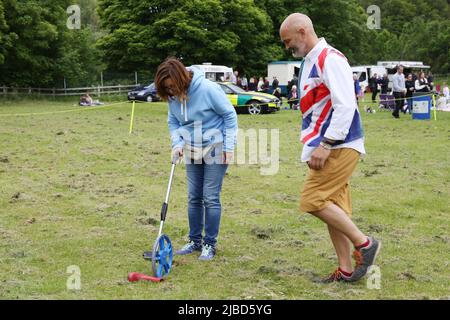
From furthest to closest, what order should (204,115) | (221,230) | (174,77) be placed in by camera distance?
(221,230), (204,115), (174,77)

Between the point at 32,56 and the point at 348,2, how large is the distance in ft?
93.5

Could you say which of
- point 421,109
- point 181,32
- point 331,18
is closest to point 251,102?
point 421,109

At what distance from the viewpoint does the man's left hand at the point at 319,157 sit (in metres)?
4.68

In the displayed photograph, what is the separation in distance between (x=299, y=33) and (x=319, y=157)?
0.95 m

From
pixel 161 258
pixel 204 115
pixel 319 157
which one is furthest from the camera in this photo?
pixel 204 115

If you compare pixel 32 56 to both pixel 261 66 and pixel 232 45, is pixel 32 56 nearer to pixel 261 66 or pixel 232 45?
pixel 232 45

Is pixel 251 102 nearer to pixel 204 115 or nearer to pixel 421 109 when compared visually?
pixel 421 109

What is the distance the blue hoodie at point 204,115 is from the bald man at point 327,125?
0.93 m

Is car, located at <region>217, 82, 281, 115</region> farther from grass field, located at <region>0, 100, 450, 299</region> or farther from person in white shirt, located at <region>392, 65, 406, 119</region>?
Result: grass field, located at <region>0, 100, 450, 299</region>

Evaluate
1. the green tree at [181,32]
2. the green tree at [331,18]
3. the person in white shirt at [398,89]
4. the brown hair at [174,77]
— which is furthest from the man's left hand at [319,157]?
the green tree at [331,18]

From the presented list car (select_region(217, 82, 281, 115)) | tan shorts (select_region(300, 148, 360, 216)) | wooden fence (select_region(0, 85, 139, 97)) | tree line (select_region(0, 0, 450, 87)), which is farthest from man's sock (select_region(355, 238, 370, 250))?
wooden fence (select_region(0, 85, 139, 97))

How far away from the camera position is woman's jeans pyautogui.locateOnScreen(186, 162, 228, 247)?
5.74m

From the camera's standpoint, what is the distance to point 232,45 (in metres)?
44.4

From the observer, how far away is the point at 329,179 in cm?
482
